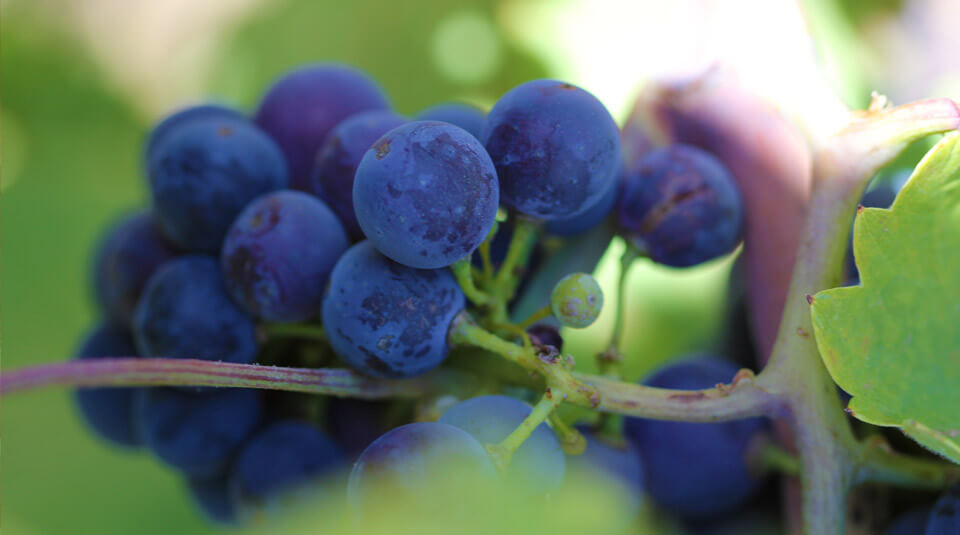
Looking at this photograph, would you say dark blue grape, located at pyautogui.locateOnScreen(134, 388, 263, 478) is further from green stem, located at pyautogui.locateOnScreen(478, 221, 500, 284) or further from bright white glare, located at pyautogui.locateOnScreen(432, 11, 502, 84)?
bright white glare, located at pyautogui.locateOnScreen(432, 11, 502, 84)

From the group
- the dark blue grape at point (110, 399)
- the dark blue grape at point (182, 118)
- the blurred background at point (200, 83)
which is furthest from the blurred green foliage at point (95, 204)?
A: the dark blue grape at point (182, 118)

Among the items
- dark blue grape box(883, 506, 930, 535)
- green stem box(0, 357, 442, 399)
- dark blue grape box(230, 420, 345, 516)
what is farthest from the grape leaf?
dark blue grape box(230, 420, 345, 516)

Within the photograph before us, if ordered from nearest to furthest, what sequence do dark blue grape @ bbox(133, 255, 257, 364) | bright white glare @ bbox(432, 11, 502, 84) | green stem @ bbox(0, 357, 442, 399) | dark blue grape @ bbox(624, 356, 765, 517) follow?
green stem @ bbox(0, 357, 442, 399), dark blue grape @ bbox(133, 255, 257, 364), dark blue grape @ bbox(624, 356, 765, 517), bright white glare @ bbox(432, 11, 502, 84)

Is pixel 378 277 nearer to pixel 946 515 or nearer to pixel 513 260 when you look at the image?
pixel 513 260

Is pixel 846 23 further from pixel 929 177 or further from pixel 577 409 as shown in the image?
pixel 577 409

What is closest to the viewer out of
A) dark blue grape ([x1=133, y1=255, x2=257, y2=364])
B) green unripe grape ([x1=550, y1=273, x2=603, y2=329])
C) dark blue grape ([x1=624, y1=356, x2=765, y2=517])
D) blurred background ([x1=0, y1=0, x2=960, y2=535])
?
green unripe grape ([x1=550, y1=273, x2=603, y2=329])

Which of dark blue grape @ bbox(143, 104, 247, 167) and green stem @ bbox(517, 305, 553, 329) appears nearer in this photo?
green stem @ bbox(517, 305, 553, 329)

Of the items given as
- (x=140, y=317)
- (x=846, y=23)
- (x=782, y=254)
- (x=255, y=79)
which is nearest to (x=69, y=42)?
(x=255, y=79)

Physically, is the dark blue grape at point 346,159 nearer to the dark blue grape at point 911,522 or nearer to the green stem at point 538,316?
the green stem at point 538,316
